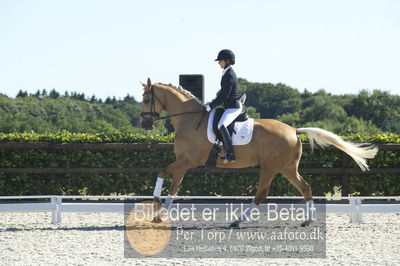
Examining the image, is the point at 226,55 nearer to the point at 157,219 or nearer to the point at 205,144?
the point at 205,144

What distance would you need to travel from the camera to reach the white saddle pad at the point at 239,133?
27.0 ft

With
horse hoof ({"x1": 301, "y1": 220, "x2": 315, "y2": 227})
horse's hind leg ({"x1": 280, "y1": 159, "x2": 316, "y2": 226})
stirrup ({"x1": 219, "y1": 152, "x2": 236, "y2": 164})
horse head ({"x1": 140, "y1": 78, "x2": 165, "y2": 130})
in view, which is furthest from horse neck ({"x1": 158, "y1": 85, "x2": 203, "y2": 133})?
horse hoof ({"x1": 301, "y1": 220, "x2": 315, "y2": 227})

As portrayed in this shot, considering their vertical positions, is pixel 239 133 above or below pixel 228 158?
above

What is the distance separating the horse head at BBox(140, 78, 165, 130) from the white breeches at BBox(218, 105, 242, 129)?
112 centimetres

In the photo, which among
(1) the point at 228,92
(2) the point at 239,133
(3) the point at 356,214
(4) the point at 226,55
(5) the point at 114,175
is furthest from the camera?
(5) the point at 114,175

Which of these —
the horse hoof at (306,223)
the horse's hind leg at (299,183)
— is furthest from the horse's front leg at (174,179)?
the horse hoof at (306,223)

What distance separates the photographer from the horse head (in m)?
8.52

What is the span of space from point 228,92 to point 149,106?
1.33 m

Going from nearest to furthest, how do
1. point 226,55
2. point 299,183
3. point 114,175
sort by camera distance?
point 226,55
point 299,183
point 114,175

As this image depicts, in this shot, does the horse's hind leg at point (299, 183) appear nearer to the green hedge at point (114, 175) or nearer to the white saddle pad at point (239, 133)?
the white saddle pad at point (239, 133)

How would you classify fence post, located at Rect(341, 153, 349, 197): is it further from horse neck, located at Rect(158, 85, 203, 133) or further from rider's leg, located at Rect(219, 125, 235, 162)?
horse neck, located at Rect(158, 85, 203, 133)

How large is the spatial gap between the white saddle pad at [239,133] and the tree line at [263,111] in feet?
186

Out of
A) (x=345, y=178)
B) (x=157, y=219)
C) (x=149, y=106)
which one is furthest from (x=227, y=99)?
(x=345, y=178)

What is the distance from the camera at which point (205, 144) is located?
8211mm
